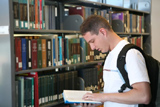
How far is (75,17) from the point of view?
278 centimetres

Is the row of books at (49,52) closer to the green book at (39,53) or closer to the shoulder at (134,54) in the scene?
the green book at (39,53)

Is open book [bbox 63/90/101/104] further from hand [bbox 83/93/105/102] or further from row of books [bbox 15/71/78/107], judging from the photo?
row of books [bbox 15/71/78/107]

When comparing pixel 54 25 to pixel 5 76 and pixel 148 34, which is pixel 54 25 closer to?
pixel 5 76

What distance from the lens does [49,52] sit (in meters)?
2.39

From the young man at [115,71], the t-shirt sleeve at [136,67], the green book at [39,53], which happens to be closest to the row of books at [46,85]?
the green book at [39,53]

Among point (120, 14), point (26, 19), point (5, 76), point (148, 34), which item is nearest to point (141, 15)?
point (148, 34)

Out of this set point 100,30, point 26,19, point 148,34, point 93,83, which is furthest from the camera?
point 148,34

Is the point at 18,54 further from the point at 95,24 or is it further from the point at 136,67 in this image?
the point at 136,67

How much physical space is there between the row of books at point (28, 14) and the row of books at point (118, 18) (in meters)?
0.67

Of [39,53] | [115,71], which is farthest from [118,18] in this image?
[115,71]

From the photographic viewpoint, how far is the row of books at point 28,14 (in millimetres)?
2051

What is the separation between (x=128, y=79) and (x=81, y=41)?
4.77ft

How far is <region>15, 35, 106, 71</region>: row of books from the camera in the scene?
2.10 metres

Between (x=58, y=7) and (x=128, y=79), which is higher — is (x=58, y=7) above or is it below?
above
